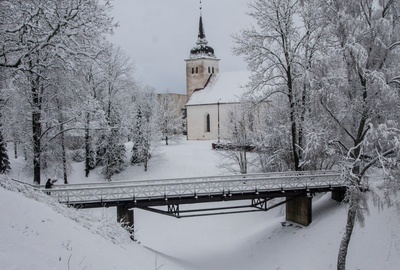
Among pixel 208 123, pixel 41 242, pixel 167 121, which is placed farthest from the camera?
pixel 167 121

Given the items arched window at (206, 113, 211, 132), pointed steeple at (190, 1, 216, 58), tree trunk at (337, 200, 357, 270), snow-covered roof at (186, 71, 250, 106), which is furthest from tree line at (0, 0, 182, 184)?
pointed steeple at (190, 1, 216, 58)

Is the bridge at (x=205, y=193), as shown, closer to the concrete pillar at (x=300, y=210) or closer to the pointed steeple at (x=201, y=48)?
the concrete pillar at (x=300, y=210)

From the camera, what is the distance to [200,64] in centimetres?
5881

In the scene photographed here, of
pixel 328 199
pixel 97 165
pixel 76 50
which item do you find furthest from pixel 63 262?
pixel 97 165

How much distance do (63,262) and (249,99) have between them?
58.4 feet

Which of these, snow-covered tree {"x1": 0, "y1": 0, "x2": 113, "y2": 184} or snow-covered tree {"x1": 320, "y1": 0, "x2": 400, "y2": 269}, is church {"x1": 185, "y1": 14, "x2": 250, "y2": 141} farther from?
snow-covered tree {"x1": 0, "y1": 0, "x2": 113, "y2": 184}

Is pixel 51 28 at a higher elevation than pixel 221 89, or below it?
below

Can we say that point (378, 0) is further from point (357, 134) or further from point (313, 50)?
point (313, 50)

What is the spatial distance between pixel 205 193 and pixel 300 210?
591cm

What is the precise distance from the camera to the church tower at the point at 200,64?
58.9 meters

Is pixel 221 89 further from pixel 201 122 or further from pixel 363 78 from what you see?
pixel 363 78

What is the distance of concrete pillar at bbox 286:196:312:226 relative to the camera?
20.5m

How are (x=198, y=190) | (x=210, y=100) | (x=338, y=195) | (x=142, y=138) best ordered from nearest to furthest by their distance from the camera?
(x=198, y=190)
(x=338, y=195)
(x=142, y=138)
(x=210, y=100)

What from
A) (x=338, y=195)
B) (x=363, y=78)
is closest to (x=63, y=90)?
(x=363, y=78)
